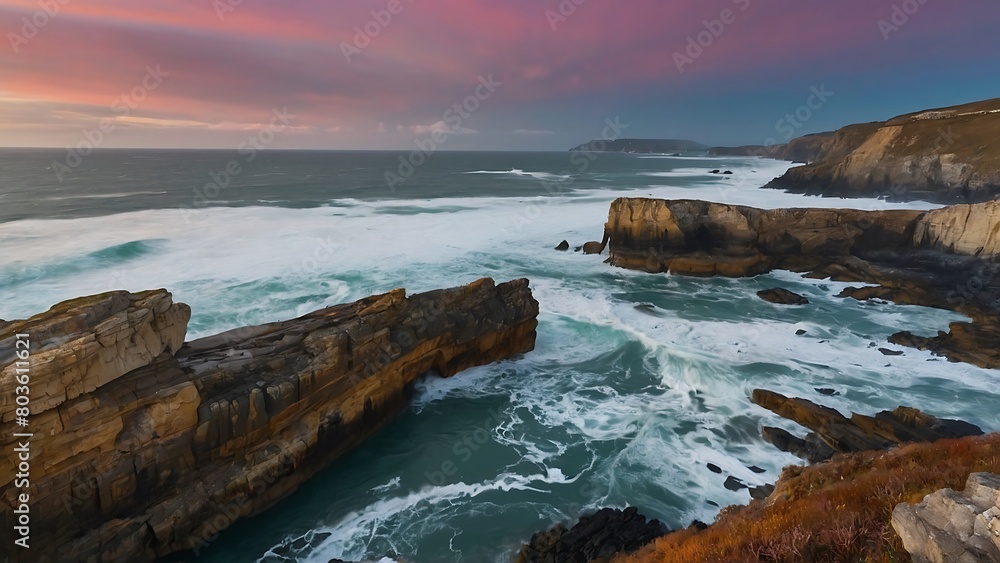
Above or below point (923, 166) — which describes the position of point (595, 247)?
below

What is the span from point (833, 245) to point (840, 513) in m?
29.2

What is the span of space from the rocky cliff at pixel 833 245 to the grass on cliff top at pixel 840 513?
20.7m

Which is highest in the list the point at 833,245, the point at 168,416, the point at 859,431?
the point at 168,416

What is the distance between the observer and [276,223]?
149 ft

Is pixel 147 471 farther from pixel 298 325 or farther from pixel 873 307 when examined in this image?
pixel 873 307

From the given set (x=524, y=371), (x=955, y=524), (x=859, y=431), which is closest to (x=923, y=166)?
(x=859, y=431)

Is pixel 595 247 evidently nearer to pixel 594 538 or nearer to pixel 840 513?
pixel 594 538

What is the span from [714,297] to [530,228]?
21.5 m

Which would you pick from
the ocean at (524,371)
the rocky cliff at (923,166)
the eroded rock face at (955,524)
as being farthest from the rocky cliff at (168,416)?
the rocky cliff at (923,166)

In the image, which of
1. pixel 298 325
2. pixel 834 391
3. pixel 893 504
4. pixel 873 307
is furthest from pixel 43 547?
pixel 873 307

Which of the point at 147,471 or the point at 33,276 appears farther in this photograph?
the point at 33,276

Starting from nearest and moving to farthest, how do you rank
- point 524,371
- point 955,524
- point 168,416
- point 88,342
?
point 955,524 → point 88,342 → point 168,416 → point 524,371

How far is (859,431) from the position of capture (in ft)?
44.8

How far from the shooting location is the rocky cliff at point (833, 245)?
83.1 ft
